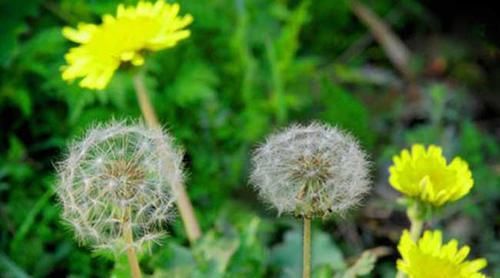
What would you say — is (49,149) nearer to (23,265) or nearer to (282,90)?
(23,265)

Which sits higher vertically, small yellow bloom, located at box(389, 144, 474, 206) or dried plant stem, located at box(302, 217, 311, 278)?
small yellow bloom, located at box(389, 144, 474, 206)

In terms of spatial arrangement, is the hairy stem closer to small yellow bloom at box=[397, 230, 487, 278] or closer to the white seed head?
small yellow bloom at box=[397, 230, 487, 278]

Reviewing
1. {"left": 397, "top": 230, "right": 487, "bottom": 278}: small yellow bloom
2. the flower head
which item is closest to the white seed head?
the flower head

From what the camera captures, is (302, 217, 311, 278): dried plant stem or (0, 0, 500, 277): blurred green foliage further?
(0, 0, 500, 277): blurred green foliage

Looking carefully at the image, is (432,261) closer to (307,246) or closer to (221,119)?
(307,246)

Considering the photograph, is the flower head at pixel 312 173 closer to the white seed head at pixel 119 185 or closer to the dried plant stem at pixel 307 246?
the dried plant stem at pixel 307 246

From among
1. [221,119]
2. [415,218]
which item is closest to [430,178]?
[415,218]
